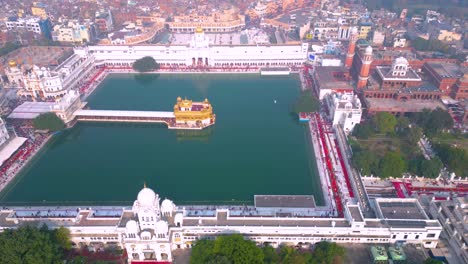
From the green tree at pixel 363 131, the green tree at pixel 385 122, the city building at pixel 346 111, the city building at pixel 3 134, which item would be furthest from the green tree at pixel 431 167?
the city building at pixel 3 134

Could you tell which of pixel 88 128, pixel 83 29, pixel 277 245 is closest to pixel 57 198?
pixel 88 128

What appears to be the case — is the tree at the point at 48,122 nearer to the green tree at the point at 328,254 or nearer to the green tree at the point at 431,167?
the green tree at the point at 328,254

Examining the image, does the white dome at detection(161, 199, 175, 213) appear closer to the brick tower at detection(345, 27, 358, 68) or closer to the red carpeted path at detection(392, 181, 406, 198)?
the red carpeted path at detection(392, 181, 406, 198)

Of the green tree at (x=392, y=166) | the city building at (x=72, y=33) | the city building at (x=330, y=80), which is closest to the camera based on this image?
the green tree at (x=392, y=166)

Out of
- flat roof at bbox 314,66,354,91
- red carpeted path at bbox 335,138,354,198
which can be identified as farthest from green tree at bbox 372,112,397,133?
flat roof at bbox 314,66,354,91

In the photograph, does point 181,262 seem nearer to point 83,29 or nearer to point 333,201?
point 333,201

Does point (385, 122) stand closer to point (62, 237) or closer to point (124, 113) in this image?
point (124, 113)
